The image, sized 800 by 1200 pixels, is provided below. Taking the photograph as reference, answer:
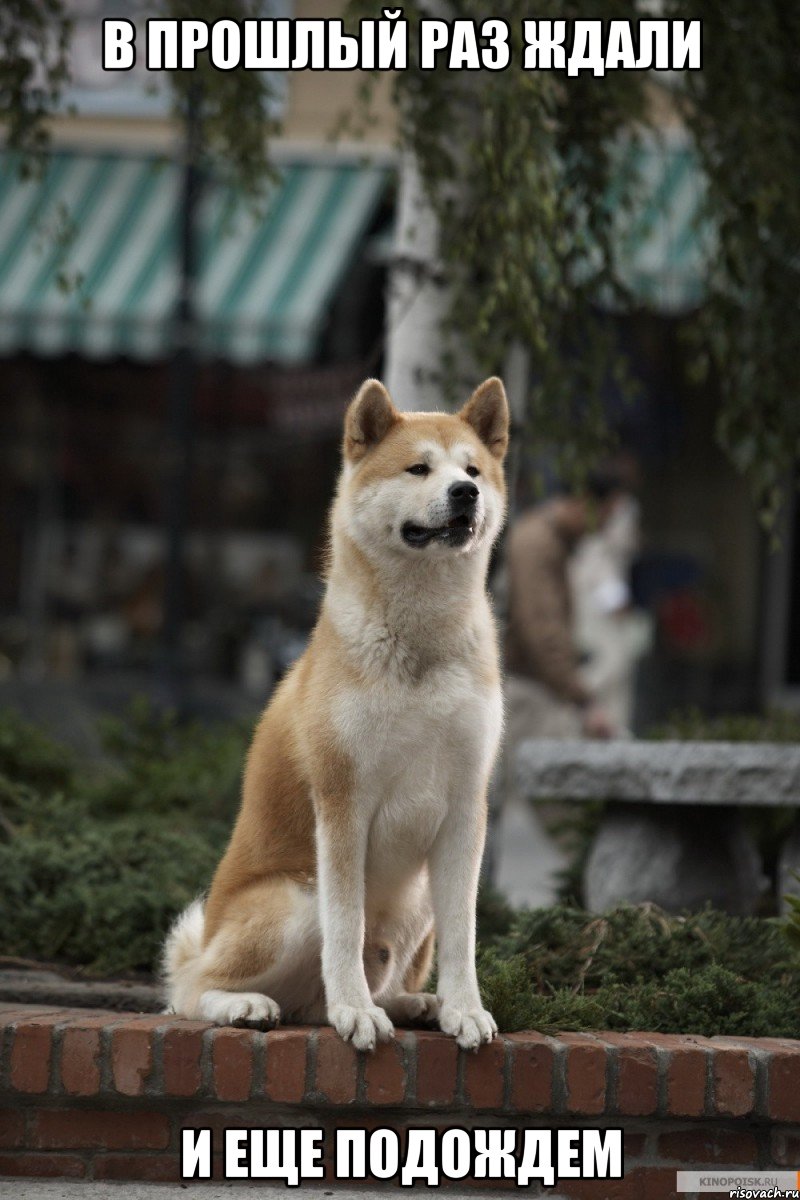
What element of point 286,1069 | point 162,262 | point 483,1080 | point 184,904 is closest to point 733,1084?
point 483,1080

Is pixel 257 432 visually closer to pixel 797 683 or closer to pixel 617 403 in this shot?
pixel 617 403

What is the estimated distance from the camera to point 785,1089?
11.2 feet

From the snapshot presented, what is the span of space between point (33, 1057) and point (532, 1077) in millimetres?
1106

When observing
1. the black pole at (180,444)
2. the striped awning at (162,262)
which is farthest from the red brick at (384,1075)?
the striped awning at (162,262)

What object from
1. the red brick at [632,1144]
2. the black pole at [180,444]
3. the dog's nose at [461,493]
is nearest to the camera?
the dog's nose at [461,493]

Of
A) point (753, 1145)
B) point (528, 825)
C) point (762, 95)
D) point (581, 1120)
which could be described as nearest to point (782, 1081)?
point (753, 1145)

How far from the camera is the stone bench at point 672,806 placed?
508cm

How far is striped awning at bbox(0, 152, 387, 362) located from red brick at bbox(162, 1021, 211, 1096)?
836cm

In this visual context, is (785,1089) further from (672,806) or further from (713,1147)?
(672,806)

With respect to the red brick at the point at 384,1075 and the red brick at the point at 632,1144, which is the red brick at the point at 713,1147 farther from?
the red brick at the point at 384,1075

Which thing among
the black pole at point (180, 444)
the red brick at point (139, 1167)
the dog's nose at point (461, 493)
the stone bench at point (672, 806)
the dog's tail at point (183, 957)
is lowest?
the red brick at point (139, 1167)

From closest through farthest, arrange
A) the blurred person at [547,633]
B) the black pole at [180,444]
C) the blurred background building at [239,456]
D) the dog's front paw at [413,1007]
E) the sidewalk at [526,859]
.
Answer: the dog's front paw at [413,1007] → the sidewalk at [526,859] → the blurred person at [547,633] → the black pole at [180,444] → the blurred background building at [239,456]

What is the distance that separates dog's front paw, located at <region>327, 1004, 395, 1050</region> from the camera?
3303mm

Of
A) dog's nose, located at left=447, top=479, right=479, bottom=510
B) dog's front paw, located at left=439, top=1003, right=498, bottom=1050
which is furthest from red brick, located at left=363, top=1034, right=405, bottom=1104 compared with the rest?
dog's nose, located at left=447, top=479, right=479, bottom=510
